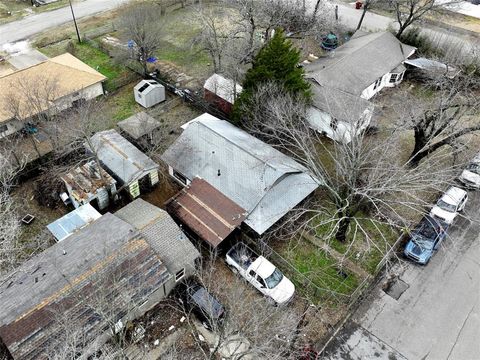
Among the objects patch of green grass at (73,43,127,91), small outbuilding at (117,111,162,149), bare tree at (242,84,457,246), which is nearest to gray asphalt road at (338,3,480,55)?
bare tree at (242,84,457,246)

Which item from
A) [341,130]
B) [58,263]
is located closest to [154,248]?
[58,263]

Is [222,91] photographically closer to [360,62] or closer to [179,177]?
[179,177]

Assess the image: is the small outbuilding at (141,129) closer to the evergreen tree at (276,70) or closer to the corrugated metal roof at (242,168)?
the corrugated metal roof at (242,168)

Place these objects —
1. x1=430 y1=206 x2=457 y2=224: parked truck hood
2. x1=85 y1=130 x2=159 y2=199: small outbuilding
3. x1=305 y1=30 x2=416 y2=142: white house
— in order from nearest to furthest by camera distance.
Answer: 1. x1=430 y1=206 x2=457 y2=224: parked truck hood
2. x1=85 y1=130 x2=159 y2=199: small outbuilding
3. x1=305 y1=30 x2=416 y2=142: white house

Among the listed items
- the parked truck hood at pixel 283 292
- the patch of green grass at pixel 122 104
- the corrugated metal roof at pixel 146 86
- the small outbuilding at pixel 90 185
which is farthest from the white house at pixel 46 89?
the parked truck hood at pixel 283 292

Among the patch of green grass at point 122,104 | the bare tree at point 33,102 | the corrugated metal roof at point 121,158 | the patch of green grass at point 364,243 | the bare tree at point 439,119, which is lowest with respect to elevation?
the patch of green grass at point 122,104

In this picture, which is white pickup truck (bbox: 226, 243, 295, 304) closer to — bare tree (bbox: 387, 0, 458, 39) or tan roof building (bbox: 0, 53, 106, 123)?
tan roof building (bbox: 0, 53, 106, 123)
